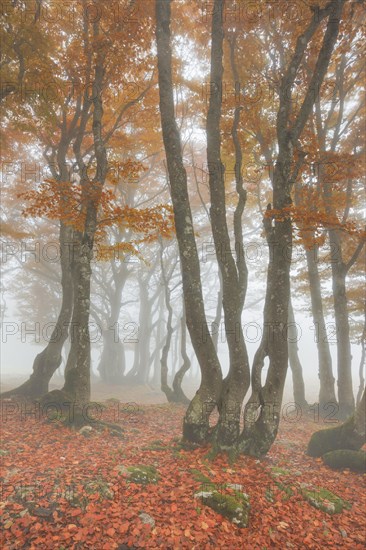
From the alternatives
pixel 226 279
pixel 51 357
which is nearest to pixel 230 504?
pixel 226 279

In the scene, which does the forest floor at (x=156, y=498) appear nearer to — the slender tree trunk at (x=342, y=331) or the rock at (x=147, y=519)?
the rock at (x=147, y=519)

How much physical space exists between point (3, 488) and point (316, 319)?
12301 mm

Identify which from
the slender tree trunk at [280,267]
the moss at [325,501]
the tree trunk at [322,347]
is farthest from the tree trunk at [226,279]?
the tree trunk at [322,347]

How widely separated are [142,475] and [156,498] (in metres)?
0.67

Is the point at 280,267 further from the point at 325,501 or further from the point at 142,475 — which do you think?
the point at 142,475

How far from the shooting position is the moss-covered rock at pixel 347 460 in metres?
7.86

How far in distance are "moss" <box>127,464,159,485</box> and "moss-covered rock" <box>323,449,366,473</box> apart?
4.52 m

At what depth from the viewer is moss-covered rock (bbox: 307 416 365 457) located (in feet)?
27.2

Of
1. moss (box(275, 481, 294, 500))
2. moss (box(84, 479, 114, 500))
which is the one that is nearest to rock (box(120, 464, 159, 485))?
moss (box(84, 479, 114, 500))

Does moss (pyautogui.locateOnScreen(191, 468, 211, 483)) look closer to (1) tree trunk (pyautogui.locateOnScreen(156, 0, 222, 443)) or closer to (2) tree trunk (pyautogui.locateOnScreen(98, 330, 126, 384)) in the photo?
(1) tree trunk (pyautogui.locateOnScreen(156, 0, 222, 443))

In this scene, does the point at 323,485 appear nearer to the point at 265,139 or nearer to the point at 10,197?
the point at 265,139

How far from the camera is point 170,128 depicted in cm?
827

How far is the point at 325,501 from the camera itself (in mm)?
6094

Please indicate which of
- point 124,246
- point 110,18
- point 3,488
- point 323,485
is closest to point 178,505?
point 3,488
